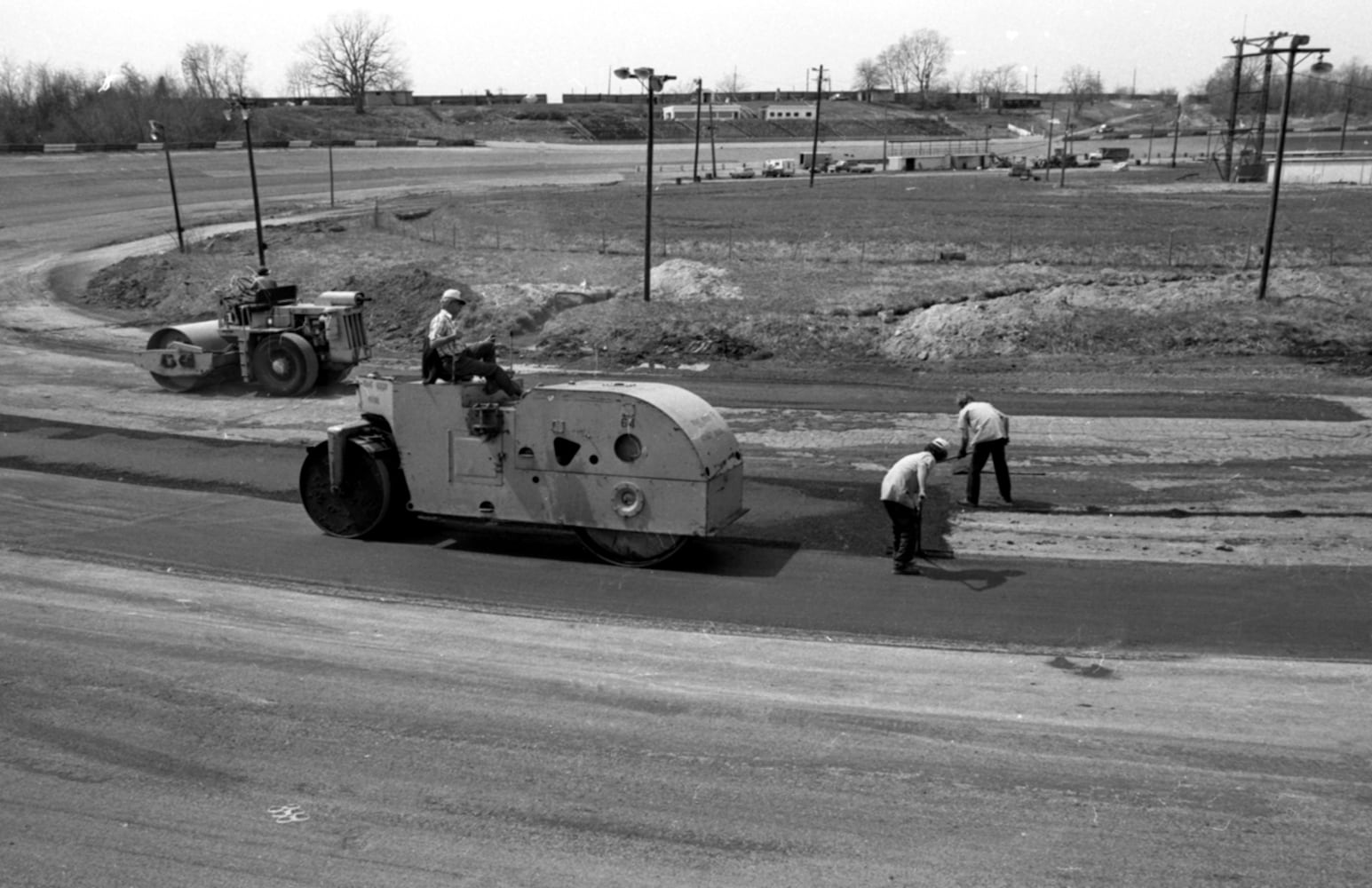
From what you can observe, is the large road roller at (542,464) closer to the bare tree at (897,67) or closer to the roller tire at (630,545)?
the roller tire at (630,545)

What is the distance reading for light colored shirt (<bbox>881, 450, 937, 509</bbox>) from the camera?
12516 mm

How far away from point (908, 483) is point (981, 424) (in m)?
2.63

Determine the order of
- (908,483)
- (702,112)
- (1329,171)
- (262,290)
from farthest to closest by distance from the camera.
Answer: (702,112) < (1329,171) < (262,290) < (908,483)

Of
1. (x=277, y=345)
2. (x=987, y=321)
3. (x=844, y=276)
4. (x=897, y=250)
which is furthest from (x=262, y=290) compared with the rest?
(x=897, y=250)

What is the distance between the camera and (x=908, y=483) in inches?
494

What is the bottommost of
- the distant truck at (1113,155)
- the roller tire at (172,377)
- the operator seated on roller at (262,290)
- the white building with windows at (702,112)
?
the roller tire at (172,377)

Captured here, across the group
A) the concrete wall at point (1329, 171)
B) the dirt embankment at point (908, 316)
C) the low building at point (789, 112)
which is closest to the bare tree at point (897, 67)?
the low building at point (789, 112)

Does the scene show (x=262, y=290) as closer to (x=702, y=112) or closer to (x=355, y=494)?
(x=355, y=494)

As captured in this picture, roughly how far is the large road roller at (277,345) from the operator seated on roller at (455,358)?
32.3ft

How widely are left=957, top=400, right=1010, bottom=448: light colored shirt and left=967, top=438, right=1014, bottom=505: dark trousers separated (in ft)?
0.22

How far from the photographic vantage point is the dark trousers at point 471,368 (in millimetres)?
12977

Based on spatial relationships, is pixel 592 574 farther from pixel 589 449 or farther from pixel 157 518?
pixel 157 518

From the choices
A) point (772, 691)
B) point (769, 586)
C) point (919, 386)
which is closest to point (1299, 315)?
point (919, 386)

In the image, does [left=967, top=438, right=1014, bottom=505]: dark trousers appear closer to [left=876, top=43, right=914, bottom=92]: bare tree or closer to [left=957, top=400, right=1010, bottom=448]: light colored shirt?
[left=957, top=400, right=1010, bottom=448]: light colored shirt
